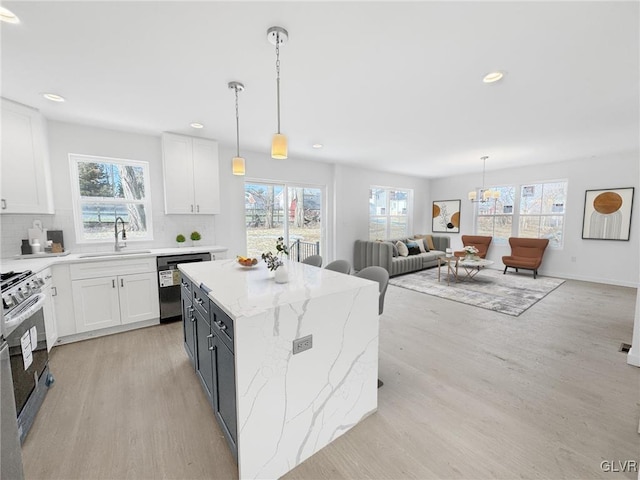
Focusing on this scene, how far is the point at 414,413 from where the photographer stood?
189cm

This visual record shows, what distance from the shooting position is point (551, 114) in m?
3.10

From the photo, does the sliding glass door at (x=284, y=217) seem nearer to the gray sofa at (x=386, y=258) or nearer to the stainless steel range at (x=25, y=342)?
the gray sofa at (x=386, y=258)

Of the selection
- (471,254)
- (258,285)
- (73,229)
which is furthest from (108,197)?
(471,254)

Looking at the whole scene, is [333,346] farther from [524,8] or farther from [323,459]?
[524,8]

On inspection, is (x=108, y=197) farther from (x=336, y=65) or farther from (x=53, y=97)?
(x=336, y=65)

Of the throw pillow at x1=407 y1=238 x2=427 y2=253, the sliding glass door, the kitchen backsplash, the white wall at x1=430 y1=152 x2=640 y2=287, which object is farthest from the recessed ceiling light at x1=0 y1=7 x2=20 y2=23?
the white wall at x1=430 y1=152 x2=640 y2=287

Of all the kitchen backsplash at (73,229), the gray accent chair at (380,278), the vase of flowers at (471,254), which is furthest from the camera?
the vase of flowers at (471,254)

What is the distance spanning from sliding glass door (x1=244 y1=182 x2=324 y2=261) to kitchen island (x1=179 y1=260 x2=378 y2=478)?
302cm

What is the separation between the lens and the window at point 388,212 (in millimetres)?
6957

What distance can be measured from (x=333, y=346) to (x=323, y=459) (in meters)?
0.64

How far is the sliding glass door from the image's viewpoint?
490cm

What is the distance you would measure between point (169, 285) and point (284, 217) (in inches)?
A: 97.5

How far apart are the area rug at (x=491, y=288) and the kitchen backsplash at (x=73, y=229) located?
3748 millimetres

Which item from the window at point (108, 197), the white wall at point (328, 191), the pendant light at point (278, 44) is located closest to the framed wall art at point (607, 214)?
the white wall at point (328, 191)
